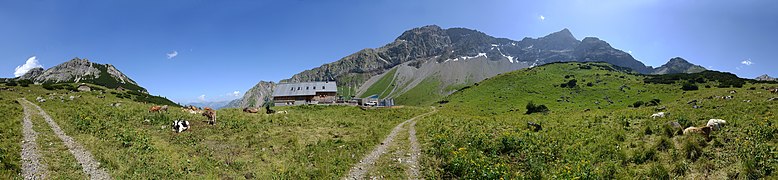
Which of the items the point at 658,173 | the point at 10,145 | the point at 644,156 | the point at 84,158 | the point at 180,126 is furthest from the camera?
the point at 180,126

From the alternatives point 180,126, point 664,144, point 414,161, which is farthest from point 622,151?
point 180,126

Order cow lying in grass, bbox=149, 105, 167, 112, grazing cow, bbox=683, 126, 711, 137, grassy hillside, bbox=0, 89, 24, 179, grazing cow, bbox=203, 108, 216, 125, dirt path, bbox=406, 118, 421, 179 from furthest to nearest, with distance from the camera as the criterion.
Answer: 1. cow lying in grass, bbox=149, 105, 167, 112
2. grazing cow, bbox=203, 108, 216, 125
3. dirt path, bbox=406, 118, 421, 179
4. grazing cow, bbox=683, 126, 711, 137
5. grassy hillside, bbox=0, 89, 24, 179

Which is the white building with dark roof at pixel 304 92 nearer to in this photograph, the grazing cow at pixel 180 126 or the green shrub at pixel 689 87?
the grazing cow at pixel 180 126

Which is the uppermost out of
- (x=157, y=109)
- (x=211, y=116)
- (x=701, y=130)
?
(x=157, y=109)

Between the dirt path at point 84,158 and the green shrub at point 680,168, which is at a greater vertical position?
the dirt path at point 84,158

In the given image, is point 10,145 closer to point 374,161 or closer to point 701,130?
point 374,161

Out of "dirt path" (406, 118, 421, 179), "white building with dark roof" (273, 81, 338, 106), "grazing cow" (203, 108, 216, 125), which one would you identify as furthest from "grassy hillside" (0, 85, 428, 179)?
"white building with dark roof" (273, 81, 338, 106)

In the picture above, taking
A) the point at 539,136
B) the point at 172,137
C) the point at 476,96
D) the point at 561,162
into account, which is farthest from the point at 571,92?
the point at 172,137

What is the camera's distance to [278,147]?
68.3ft

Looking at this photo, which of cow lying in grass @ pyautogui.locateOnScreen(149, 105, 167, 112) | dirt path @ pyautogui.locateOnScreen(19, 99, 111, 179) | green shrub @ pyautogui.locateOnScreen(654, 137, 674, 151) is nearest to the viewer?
dirt path @ pyautogui.locateOnScreen(19, 99, 111, 179)

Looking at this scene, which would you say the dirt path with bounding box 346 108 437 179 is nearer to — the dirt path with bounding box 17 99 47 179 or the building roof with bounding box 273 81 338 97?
the dirt path with bounding box 17 99 47 179

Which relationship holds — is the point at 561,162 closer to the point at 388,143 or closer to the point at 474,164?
the point at 474,164

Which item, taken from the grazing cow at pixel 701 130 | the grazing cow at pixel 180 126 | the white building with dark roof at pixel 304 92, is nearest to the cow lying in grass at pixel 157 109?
the grazing cow at pixel 180 126

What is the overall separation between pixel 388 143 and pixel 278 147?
757 cm
